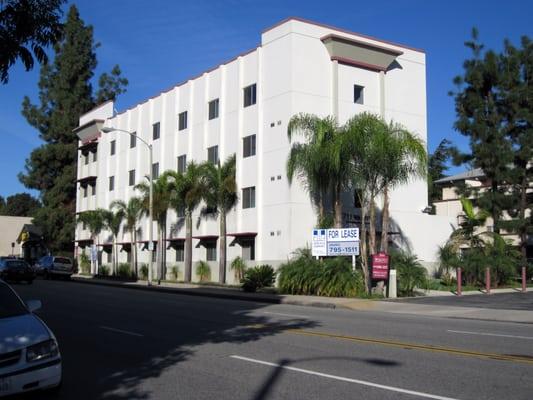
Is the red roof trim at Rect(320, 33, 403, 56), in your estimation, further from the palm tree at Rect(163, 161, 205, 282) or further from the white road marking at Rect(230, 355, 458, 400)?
the white road marking at Rect(230, 355, 458, 400)

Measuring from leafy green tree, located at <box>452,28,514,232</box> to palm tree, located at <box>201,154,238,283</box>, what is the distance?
14.8 meters

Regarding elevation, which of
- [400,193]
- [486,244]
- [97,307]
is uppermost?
[400,193]

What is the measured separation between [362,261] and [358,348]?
16.6 metres

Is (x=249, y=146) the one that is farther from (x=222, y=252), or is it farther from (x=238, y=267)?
(x=238, y=267)

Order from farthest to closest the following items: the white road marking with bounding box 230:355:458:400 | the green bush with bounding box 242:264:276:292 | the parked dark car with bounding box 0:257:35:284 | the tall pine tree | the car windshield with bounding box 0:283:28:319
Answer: the tall pine tree
the parked dark car with bounding box 0:257:35:284
the green bush with bounding box 242:264:276:292
the car windshield with bounding box 0:283:28:319
the white road marking with bounding box 230:355:458:400

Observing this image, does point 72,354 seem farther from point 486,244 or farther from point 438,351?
point 486,244

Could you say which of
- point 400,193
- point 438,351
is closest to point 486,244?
point 400,193

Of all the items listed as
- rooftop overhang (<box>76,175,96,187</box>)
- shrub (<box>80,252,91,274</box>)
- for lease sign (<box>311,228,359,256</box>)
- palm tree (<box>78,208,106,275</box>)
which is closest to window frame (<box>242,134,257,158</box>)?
for lease sign (<box>311,228,359,256</box>)

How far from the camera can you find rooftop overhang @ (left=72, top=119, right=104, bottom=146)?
187 feet

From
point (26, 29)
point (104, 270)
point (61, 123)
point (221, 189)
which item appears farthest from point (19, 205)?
point (26, 29)

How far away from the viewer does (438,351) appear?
36.6ft

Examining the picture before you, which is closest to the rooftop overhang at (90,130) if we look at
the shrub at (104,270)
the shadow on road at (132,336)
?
the shrub at (104,270)

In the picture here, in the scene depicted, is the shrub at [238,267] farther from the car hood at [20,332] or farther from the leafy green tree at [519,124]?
the car hood at [20,332]

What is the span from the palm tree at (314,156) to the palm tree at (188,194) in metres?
7.17
